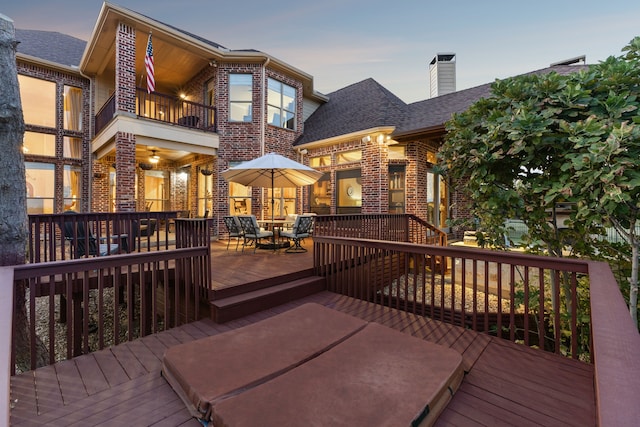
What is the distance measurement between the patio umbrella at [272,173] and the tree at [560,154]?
10.6 ft

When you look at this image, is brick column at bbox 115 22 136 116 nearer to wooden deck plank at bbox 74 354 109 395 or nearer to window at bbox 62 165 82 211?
window at bbox 62 165 82 211

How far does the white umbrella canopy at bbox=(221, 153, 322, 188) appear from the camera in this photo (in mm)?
5784

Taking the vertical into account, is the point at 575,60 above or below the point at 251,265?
above

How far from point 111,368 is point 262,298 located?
168 centimetres

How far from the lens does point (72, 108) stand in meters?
9.71

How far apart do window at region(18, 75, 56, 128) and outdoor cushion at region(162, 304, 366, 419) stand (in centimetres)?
1133

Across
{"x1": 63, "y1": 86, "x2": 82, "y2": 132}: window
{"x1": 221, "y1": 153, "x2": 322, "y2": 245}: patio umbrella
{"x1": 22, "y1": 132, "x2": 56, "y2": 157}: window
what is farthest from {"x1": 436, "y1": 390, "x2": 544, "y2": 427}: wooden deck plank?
{"x1": 63, "y1": 86, "x2": 82, "y2": 132}: window

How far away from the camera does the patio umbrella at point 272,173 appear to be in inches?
228

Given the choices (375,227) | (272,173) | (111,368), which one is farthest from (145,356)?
(375,227)

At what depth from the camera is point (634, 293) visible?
2619mm

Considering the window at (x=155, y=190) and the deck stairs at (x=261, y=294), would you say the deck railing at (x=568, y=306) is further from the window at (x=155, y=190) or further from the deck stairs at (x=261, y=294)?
the window at (x=155, y=190)

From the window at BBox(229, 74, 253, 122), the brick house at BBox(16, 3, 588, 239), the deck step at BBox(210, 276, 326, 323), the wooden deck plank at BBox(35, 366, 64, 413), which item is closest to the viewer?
the wooden deck plank at BBox(35, 366, 64, 413)

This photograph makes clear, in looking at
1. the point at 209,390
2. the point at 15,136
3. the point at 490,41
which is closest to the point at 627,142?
the point at 209,390

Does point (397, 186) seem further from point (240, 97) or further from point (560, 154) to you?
point (240, 97)
